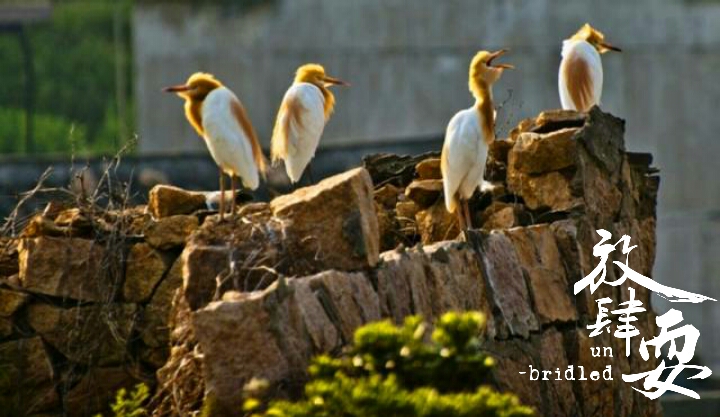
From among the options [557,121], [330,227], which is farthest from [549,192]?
[330,227]

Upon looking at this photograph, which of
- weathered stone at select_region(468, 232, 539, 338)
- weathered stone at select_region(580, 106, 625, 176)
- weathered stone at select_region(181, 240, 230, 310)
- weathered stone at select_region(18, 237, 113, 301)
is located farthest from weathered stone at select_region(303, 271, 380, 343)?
weathered stone at select_region(580, 106, 625, 176)

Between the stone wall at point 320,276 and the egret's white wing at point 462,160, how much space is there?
14.1 inches

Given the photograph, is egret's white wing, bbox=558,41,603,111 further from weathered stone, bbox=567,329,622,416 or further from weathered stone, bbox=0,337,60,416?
weathered stone, bbox=0,337,60,416

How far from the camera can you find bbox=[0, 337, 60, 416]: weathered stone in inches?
454

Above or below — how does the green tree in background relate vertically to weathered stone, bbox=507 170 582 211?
below

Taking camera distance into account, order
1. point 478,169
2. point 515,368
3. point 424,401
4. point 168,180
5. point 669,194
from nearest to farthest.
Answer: point 424,401
point 515,368
point 478,169
point 168,180
point 669,194

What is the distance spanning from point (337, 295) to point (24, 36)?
96.5ft

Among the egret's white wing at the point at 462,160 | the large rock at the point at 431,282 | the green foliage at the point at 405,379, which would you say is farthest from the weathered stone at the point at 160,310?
the green foliage at the point at 405,379

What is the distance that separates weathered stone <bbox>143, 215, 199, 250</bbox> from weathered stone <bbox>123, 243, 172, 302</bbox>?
0.06 metres

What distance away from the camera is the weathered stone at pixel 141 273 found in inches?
470

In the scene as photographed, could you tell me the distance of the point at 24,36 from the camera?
38594 millimetres

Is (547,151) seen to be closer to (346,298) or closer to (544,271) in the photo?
(544,271)

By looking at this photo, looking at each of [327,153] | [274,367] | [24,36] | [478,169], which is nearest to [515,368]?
[478,169]

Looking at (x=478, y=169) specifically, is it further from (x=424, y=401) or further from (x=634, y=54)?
(x=634, y=54)
